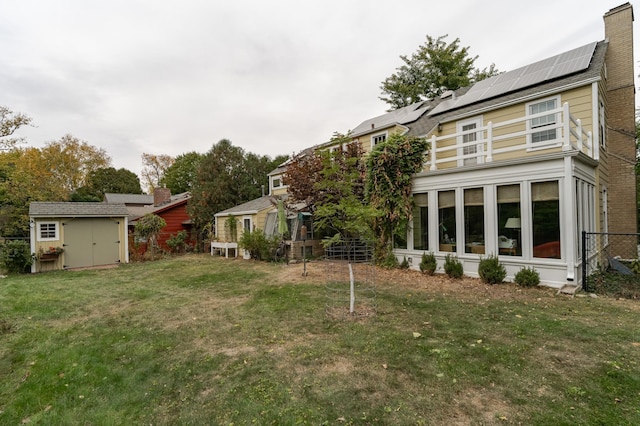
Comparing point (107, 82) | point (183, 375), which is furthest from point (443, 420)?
point (107, 82)

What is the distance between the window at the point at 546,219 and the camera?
6.72m

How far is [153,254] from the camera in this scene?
1570cm

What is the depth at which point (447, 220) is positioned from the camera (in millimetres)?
8617

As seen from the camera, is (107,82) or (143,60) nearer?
(143,60)

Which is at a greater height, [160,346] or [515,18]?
[515,18]

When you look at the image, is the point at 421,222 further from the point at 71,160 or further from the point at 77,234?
the point at 71,160

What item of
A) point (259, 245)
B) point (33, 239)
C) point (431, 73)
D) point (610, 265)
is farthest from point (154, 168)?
point (610, 265)

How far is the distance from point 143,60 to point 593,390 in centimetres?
1525

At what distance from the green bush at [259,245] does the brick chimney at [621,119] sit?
1321cm

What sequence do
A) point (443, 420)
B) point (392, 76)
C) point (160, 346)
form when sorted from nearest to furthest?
point (443, 420) → point (160, 346) → point (392, 76)

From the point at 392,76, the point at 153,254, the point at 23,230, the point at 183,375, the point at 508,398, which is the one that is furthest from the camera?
the point at 392,76

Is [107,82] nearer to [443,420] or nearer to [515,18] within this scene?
[443,420]

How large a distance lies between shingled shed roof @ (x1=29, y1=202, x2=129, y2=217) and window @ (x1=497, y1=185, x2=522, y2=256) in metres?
16.1

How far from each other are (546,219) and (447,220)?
2389 millimetres
